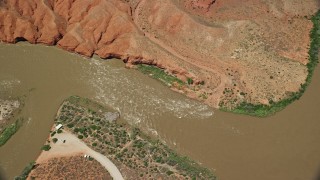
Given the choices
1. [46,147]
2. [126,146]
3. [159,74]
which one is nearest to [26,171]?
[46,147]

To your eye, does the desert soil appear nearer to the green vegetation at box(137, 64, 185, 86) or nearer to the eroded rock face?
the eroded rock face

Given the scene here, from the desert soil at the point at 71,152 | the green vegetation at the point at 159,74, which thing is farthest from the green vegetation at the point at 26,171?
the green vegetation at the point at 159,74

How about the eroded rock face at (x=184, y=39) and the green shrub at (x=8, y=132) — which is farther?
the eroded rock face at (x=184, y=39)

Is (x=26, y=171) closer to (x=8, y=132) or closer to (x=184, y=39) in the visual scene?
(x=8, y=132)

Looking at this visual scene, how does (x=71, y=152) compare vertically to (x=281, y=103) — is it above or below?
below

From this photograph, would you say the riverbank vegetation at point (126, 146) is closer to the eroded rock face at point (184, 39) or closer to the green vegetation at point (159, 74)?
the green vegetation at point (159, 74)

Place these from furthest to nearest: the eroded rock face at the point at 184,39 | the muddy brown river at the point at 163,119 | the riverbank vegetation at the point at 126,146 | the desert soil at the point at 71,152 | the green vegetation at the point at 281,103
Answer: the eroded rock face at the point at 184,39
the green vegetation at the point at 281,103
the muddy brown river at the point at 163,119
the riverbank vegetation at the point at 126,146
the desert soil at the point at 71,152

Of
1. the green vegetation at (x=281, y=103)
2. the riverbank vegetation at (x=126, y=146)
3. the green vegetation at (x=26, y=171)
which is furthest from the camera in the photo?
the green vegetation at (x=281, y=103)

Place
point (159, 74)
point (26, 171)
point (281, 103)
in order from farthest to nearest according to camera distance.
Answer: point (159, 74) → point (281, 103) → point (26, 171)
